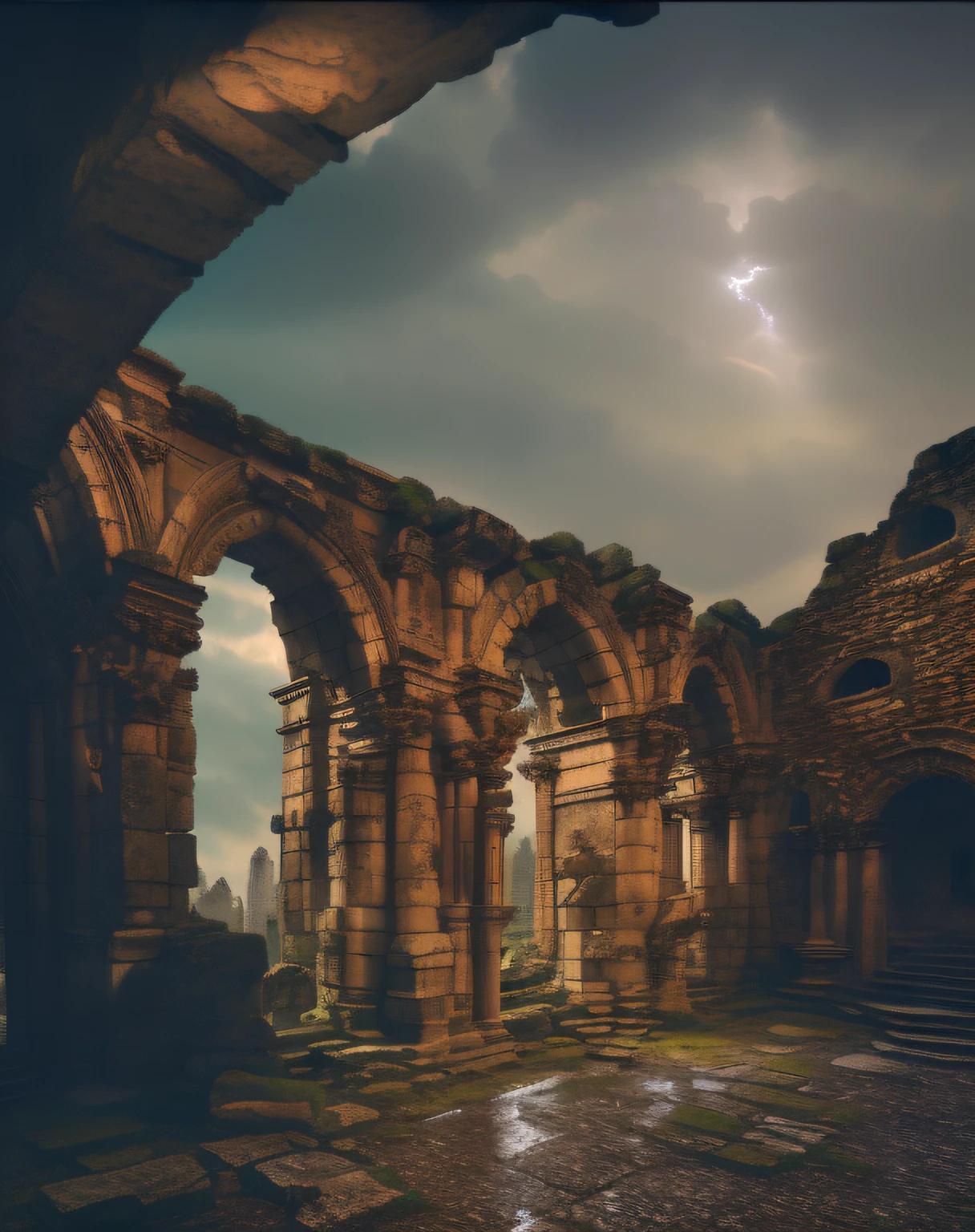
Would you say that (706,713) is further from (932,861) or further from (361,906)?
(361,906)

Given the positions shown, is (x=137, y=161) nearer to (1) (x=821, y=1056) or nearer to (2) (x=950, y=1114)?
(2) (x=950, y=1114)

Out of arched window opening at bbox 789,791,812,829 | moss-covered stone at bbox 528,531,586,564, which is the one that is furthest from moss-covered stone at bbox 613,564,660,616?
arched window opening at bbox 789,791,812,829

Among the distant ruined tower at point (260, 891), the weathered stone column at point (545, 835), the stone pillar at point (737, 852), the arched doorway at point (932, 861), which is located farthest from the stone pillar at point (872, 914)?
the distant ruined tower at point (260, 891)

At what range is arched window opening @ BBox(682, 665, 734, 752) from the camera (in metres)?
15.1

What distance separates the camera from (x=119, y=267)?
3.21 metres

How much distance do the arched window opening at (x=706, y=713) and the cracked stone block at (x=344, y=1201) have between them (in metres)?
10.8

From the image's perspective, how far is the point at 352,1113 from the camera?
671cm

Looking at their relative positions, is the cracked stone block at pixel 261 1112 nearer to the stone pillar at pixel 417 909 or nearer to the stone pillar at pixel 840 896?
the stone pillar at pixel 417 909

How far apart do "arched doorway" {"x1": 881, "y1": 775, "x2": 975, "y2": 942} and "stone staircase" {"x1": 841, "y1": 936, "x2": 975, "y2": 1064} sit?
0.51m

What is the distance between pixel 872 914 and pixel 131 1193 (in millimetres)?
12177

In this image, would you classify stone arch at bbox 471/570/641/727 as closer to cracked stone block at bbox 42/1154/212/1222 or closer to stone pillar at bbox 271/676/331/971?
stone pillar at bbox 271/676/331/971

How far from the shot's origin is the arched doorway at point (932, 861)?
14977 mm

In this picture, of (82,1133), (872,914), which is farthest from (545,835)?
(82,1133)

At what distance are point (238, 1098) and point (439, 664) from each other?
5.06 metres
